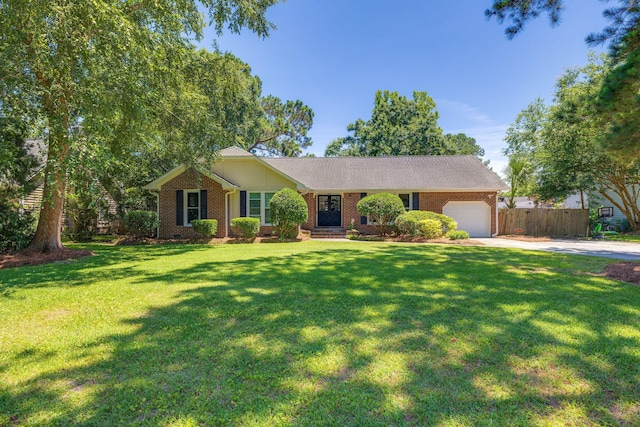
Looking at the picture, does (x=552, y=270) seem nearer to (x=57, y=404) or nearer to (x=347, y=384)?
(x=347, y=384)

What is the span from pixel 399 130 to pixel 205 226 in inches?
878

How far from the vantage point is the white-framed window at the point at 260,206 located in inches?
656

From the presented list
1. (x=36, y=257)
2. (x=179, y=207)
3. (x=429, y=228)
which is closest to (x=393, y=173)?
(x=429, y=228)

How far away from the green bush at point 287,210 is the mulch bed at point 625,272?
10.5 meters

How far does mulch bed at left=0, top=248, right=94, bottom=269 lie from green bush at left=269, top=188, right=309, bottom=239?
7011 mm

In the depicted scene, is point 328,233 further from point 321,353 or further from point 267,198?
point 321,353

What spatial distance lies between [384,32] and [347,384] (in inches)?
727

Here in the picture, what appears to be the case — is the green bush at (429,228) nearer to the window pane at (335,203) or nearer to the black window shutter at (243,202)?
the window pane at (335,203)

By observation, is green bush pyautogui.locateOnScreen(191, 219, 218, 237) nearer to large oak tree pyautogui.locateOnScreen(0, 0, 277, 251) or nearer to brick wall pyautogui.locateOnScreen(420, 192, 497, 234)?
large oak tree pyautogui.locateOnScreen(0, 0, 277, 251)

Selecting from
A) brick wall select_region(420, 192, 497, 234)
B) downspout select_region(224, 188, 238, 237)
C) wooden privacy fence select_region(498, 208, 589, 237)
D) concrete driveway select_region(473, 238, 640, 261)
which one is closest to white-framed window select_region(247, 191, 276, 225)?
downspout select_region(224, 188, 238, 237)

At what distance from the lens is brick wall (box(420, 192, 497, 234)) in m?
17.7

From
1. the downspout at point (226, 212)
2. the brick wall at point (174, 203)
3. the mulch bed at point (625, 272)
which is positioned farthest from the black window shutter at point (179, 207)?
the mulch bed at point (625, 272)

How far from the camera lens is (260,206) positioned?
1667 centimetres

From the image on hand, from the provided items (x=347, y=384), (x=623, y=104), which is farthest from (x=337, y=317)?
(x=623, y=104)
